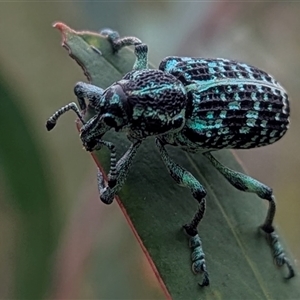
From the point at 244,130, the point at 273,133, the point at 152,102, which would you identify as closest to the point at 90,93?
the point at 152,102

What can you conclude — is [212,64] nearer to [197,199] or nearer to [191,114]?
[191,114]

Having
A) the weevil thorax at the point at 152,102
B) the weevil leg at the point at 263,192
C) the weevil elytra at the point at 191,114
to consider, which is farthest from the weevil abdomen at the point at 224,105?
the weevil leg at the point at 263,192

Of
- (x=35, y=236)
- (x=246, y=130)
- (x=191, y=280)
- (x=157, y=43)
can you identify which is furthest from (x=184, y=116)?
(x=157, y=43)

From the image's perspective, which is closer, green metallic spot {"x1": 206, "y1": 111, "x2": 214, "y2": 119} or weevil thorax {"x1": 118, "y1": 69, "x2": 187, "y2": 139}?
weevil thorax {"x1": 118, "y1": 69, "x2": 187, "y2": 139}

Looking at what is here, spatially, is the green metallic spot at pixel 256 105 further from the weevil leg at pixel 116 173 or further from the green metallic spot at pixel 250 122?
the weevil leg at pixel 116 173

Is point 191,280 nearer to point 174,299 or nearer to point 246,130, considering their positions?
point 174,299

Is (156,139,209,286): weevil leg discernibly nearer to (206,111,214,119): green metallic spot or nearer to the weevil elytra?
the weevil elytra

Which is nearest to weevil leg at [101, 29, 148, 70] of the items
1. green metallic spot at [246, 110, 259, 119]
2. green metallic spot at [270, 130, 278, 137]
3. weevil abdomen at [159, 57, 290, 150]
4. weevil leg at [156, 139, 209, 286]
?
weevil abdomen at [159, 57, 290, 150]

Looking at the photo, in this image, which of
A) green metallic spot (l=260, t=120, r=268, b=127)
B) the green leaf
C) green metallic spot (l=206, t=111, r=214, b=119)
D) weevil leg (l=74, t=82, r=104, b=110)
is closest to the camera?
the green leaf
